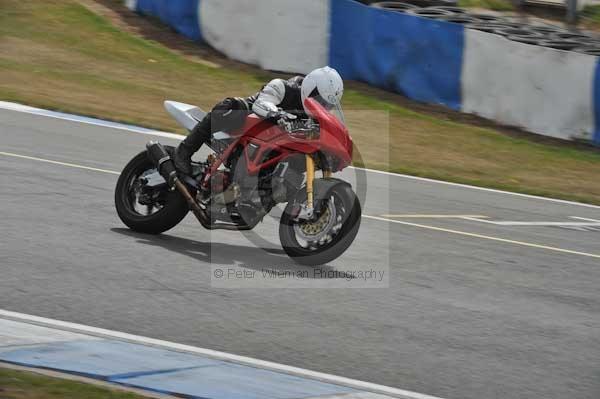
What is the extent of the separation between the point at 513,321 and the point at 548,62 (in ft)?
34.8

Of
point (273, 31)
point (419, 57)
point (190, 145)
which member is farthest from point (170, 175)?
point (273, 31)

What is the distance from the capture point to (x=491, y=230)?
1116cm

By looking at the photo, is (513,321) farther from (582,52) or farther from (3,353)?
(582,52)

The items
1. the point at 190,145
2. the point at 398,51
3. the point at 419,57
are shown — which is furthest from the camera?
the point at 398,51

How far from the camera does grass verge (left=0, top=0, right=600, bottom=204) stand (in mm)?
15664

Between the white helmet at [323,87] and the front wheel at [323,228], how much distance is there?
2.26 feet

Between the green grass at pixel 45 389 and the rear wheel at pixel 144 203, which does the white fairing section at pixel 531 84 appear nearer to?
the rear wheel at pixel 144 203

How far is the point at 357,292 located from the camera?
793 centimetres

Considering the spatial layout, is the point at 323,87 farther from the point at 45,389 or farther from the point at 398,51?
the point at 398,51

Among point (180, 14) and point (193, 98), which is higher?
point (180, 14)

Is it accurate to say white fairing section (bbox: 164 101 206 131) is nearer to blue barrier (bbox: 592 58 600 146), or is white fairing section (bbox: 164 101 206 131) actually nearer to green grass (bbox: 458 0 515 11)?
blue barrier (bbox: 592 58 600 146)

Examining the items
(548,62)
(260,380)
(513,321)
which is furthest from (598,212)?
(260,380)

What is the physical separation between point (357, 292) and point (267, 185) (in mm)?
1143

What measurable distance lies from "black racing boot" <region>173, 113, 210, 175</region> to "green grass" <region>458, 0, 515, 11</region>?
2083cm
